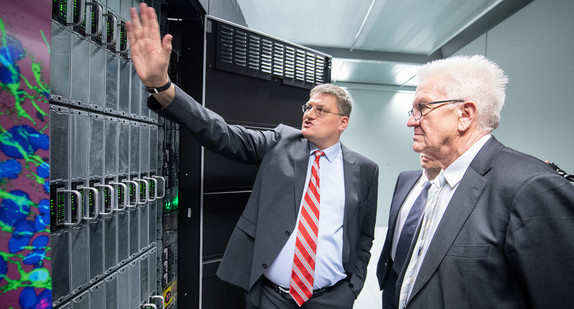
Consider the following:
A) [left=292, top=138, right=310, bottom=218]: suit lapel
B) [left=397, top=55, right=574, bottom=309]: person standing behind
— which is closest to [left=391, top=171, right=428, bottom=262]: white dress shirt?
[left=397, top=55, right=574, bottom=309]: person standing behind

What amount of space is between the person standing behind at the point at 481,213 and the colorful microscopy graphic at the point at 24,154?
109 centimetres

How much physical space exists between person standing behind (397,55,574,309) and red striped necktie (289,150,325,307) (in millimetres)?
410

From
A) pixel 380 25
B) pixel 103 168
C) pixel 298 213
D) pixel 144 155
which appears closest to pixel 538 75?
pixel 380 25

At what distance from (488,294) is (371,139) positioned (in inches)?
193

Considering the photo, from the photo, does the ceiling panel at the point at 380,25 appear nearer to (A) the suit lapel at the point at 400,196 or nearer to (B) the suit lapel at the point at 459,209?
(A) the suit lapel at the point at 400,196

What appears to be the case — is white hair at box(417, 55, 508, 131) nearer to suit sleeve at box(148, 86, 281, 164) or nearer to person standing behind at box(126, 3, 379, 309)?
person standing behind at box(126, 3, 379, 309)

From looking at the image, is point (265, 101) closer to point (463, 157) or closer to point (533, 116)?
point (463, 157)

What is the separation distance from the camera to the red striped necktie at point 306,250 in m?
1.25

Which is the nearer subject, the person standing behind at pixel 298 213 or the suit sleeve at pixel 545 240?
the suit sleeve at pixel 545 240

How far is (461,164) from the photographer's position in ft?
2.97

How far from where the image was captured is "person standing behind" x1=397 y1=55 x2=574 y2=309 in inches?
26.0

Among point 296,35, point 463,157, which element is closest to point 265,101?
point 463,157

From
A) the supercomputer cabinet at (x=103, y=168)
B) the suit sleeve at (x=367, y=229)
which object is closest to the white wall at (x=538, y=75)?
the suit sleeve at (x=367, y=229)

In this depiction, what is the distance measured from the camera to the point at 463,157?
0.90 metres
